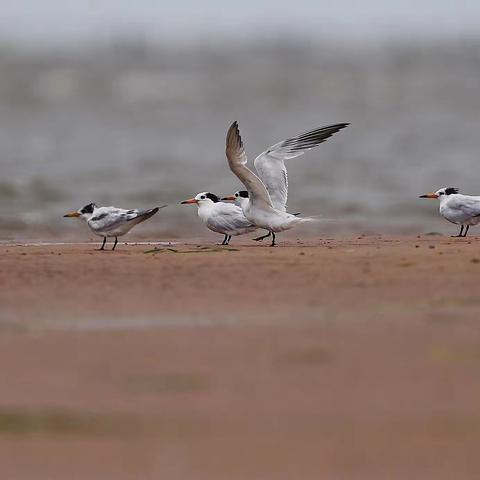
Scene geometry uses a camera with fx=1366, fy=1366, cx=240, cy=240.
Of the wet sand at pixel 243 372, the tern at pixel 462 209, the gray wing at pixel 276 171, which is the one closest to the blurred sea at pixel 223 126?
the tern at pixel 462 209

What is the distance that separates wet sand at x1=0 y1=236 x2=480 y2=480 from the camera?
4883mm

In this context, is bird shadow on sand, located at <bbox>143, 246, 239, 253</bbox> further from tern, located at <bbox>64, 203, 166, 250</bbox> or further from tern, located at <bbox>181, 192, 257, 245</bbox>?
tern, located at <bbox>181, 192, 257, 245</bbox>

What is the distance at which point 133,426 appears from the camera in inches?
208

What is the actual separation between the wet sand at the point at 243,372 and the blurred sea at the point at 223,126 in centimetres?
613

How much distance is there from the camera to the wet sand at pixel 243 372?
4.88 m

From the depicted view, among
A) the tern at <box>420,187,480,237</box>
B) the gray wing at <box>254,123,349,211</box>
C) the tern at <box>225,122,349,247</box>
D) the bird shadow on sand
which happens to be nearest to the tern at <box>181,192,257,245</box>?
the tern at <box>225,122,349,247</box>

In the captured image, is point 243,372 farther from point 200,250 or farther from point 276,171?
point 276,171

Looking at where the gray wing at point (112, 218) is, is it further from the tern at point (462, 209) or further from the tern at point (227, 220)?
the tern at point (462, 209)

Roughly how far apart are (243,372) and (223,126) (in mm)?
26940

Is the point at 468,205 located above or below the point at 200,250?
below

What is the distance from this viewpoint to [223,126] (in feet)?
107

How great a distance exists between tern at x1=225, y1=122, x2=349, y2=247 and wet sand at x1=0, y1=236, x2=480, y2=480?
94.4 inches

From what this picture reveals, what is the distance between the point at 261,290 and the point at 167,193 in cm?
1078

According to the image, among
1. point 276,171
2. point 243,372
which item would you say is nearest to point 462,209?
point 276,171
